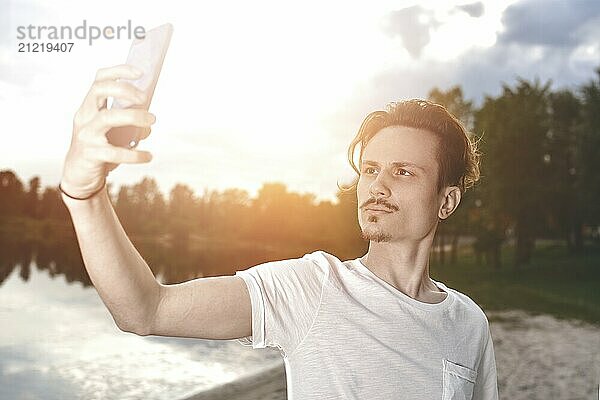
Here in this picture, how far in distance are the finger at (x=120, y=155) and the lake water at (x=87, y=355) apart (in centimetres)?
617

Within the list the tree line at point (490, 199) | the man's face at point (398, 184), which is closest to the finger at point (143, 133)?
the man's face at point (398, 184)

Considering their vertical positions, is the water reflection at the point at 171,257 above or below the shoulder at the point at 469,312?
below

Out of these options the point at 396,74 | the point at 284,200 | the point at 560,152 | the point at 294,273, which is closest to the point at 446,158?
the point at 294,273

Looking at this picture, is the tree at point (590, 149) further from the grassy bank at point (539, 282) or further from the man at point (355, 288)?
the man at point (355, 288)

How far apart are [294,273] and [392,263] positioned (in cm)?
26

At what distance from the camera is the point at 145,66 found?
767 millimetres

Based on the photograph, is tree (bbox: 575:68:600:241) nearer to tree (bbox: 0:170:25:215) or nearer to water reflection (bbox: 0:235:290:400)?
water reflection (bbox: 0:235:290:400)

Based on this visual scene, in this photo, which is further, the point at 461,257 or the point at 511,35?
the point at 461,257

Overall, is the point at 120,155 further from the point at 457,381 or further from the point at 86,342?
the point at 86,342

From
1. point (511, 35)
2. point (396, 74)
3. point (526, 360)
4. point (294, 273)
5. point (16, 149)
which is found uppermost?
point (511, 35)

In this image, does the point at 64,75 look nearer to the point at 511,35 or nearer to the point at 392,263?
the point at 392,263

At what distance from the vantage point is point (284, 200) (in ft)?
39.0

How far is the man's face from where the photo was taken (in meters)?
1.28

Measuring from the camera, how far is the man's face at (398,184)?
4.19ft
